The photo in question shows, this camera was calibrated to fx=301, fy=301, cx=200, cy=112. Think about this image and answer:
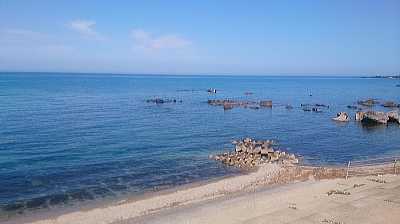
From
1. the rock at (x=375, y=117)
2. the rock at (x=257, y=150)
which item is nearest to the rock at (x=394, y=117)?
the rock at (x=375, y=117)

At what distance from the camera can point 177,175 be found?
1199 inches

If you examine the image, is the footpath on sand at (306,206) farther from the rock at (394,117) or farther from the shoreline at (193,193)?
the rock at (394,117)

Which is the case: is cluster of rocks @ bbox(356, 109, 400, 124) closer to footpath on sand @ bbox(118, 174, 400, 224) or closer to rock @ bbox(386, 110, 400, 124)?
rock @ bbox(386, 110, 400, 124)

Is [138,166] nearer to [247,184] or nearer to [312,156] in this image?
[247,184]

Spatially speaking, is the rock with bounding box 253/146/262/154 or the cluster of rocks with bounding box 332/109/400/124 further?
the cluster of rocks with bounding box 332/109/400/124

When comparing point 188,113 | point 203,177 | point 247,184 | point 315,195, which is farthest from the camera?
point 188,113

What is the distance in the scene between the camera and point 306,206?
20.3 meters

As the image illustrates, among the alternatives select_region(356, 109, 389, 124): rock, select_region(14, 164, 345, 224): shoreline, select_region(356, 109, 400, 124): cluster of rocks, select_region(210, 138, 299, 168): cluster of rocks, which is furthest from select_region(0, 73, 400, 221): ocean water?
select_region(356, 109, 400, 124): cluster of rocks

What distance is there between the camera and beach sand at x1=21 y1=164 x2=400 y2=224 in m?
18.6

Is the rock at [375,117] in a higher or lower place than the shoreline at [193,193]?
higher

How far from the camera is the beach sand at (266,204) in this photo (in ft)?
61.1

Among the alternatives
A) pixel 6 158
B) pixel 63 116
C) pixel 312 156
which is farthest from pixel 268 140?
pixel 63 116

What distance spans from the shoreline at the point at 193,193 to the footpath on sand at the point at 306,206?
4.20 ft

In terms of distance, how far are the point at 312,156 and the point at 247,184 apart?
1417 centimetres
